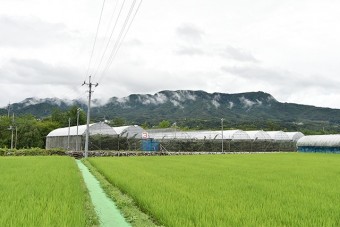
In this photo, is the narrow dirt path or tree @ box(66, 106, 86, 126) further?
tree @ box(66, 106, 86, 126)

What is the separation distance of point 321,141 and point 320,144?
43cm

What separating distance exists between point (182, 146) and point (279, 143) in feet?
54.3

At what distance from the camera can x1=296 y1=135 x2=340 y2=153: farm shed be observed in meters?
49.9

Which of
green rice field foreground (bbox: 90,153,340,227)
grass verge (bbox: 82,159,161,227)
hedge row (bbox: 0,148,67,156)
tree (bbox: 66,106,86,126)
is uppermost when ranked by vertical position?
tree (bbox: 66,106,86,126)

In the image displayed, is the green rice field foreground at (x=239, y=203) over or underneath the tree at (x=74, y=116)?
underneath

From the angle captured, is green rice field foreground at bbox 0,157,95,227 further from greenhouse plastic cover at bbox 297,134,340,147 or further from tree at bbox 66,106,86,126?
tree at bbox 66,106,86,126

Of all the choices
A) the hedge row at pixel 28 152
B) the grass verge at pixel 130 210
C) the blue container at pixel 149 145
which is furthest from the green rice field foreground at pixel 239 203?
the blue container at pixel 149 145

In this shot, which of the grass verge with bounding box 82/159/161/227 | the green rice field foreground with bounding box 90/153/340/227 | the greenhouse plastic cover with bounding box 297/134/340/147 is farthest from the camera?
the greenhouse plastic cover with bounding box 297/134/340/147

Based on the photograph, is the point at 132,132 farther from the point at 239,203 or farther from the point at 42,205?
the point at 42,205

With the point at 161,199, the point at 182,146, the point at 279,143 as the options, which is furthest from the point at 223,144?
the point at 161,199

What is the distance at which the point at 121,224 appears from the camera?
23.9 feet

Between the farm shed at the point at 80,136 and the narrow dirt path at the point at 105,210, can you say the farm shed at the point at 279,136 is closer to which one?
the farm shed at the point at 80,136

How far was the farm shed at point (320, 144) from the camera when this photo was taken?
164 feet

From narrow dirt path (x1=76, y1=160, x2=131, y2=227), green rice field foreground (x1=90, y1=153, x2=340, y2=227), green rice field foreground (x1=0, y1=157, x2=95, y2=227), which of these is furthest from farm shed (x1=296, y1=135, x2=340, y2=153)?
green rice field foreground (x1=0, y1=157, x2=95, y2=227)
